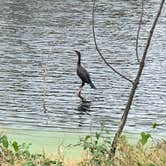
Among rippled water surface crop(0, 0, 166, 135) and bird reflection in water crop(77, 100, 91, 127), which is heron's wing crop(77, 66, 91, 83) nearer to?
rippled water surface crop(0, 0, 166, 135)

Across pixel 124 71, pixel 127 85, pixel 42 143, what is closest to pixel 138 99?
pixel 127 85

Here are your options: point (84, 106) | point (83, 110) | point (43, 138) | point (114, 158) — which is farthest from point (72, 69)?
point (114, 158)

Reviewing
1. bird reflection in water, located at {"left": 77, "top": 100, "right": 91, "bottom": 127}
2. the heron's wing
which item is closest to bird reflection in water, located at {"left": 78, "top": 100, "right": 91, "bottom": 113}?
bird reflection in water, located at {"left": 77, "top": 100, "right": 91, "bottom": 127}

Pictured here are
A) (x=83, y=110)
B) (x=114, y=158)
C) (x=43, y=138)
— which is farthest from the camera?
(x=83, y=110)

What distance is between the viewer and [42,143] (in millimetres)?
13047

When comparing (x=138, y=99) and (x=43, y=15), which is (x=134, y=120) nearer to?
(x=138, y=99)

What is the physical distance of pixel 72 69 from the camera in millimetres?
24922

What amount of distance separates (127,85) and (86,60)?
561 centimetres

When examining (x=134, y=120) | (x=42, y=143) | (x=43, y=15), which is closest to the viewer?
(x=42, y=143)

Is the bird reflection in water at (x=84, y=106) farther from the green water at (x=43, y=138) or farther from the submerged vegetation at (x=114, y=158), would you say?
the submerged vegetation at (x=114, y=158)

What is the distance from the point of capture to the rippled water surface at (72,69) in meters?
17.2

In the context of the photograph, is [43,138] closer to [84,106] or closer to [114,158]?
[84,106]

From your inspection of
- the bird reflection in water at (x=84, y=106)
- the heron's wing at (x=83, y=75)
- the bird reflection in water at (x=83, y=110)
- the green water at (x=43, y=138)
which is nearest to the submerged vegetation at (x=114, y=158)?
the green water at (x=43, y=138)

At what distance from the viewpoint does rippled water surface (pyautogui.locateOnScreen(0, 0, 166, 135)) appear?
17.2 metres
